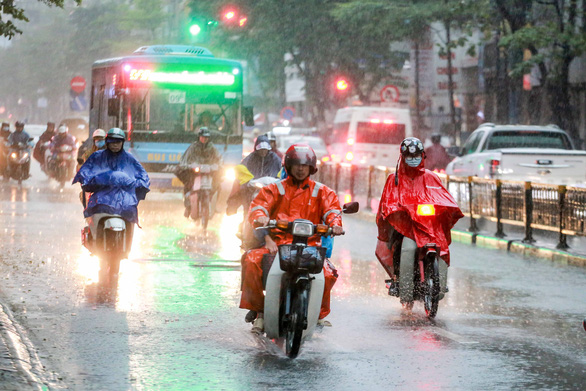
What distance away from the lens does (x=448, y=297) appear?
36.8 ft

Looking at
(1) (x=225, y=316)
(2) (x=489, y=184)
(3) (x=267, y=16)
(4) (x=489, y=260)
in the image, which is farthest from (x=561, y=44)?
(1) (x=225, y=316)

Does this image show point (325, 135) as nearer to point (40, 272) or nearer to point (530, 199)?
point (530, 199)

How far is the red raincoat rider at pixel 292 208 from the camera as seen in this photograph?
8.06 metres

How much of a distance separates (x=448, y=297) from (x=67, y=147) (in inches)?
729

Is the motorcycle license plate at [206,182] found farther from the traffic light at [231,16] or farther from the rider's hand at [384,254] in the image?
the traffic light at [231,16]

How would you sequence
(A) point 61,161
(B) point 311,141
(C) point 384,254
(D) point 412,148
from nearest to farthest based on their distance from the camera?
(D) point 412,148, (C) point 384,254, (A) point 61,161, (B) point 311,141

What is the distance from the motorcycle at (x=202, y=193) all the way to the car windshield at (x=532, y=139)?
7076 mm

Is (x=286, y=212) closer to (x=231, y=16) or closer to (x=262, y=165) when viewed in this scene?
(x=262, y=165)

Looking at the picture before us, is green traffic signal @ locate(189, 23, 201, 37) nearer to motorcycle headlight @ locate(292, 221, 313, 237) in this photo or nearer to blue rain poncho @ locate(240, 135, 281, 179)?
blue rain poncho @ locate(240, 135, 281, 179)

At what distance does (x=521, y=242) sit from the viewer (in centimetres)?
1653

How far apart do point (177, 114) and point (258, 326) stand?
15.9m

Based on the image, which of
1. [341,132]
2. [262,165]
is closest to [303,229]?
[262,165]

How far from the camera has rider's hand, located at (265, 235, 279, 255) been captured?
797cm

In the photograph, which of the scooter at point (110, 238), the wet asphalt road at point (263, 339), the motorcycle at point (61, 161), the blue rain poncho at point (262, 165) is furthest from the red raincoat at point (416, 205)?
the motorcycle at point (61, 161)
